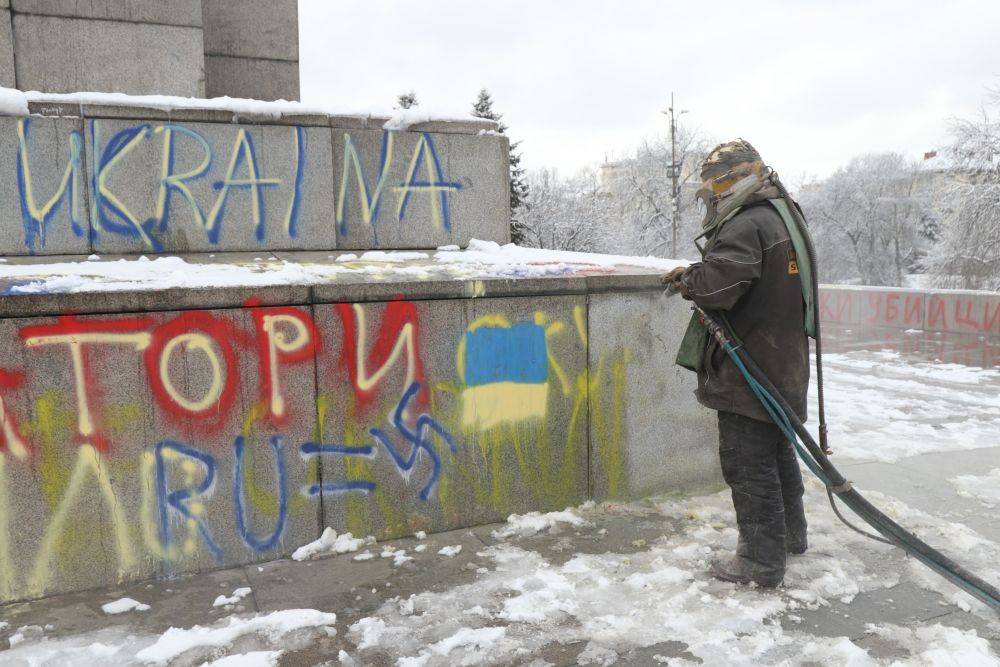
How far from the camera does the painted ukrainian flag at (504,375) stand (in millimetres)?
4391

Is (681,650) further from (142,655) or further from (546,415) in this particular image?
(142,655)

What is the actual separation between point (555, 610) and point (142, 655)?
1.67 m

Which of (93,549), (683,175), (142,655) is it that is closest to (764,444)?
(142,655)

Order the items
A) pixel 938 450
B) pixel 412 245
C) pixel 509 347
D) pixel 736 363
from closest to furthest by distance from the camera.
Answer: pixel 736 363 → pixel 509 347 → pixel 412 245 → pixel 938 450

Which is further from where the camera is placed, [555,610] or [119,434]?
[119,434]

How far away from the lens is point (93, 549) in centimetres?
363

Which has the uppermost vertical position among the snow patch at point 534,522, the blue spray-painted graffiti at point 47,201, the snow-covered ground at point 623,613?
the blue spray-painted graffiti at point 47,201

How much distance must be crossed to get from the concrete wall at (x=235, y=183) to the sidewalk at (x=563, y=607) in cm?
216

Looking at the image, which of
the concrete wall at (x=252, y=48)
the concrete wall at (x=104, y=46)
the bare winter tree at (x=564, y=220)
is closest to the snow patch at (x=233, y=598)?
the concrete wall at (x=104, y=46)

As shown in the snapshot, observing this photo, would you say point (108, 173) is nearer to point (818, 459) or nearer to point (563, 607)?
point (563, 607)

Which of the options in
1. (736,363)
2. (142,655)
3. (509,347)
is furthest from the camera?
(509,347)

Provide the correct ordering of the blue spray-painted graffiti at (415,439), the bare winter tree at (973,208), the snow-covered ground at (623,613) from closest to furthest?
the snow-covered ground at (623,613) → the blue spray-painted graffiti at (415,439) → the bare winter tree at (973,208)

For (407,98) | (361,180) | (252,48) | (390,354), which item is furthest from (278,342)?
(407,98)

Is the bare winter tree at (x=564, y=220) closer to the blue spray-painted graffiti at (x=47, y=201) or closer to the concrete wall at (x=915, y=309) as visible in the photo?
the concrete wall at (x=915, y=309)
